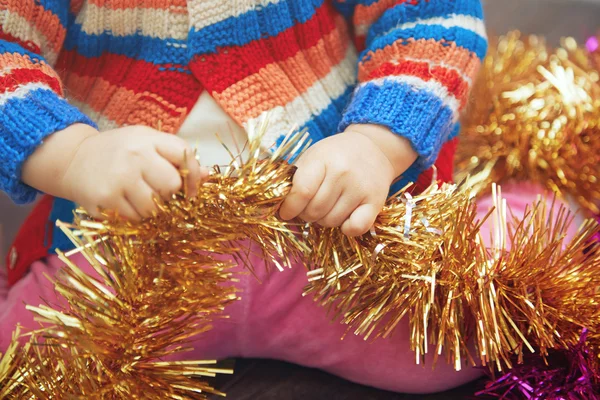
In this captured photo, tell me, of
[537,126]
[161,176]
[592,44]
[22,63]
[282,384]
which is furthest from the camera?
[592,44]

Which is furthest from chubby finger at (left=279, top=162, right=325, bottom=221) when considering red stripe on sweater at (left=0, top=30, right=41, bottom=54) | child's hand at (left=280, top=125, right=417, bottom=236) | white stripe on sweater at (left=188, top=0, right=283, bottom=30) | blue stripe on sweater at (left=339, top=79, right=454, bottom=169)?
red stripe on sweater at (left=0, top=30, right=41, bottom=54)

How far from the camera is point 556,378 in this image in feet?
1.70

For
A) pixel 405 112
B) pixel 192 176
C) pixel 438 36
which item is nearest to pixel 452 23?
pixel 438 36

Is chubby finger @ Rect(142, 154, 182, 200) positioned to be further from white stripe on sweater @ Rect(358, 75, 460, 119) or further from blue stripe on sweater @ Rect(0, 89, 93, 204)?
white stripe on sweater @ Rect(358, 75, 460, 119)

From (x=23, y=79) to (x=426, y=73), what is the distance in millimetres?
378

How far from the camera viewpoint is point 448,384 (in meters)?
0.59

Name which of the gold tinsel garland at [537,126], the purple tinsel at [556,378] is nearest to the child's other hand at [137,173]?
the purple tinsel at [556,378]

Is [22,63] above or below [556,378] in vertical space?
above

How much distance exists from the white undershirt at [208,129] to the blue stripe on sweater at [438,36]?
18 centimetres

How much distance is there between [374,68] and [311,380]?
356 mm

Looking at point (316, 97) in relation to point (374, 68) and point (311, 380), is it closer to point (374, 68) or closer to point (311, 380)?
point (374, 68)

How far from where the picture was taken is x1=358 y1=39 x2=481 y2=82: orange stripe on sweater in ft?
1.85

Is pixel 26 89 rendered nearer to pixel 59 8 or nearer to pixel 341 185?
pixel 59 8

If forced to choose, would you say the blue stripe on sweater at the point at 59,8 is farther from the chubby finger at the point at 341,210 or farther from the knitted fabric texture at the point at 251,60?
the chubby finger at the point at 341,210
